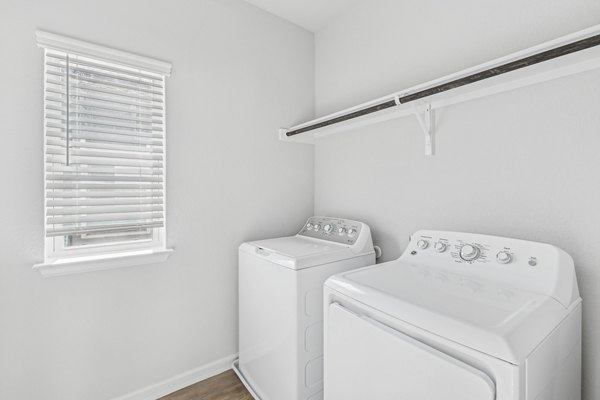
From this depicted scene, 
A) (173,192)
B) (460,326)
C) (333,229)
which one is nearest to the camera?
(460,326)

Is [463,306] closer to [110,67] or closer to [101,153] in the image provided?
[101,153]

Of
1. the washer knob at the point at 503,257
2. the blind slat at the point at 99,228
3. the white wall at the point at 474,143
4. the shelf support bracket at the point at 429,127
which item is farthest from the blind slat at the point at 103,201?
the washer knob at the point at 503,257

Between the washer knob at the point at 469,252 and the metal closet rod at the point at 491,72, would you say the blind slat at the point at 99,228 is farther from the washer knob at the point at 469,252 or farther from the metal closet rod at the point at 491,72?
the washer knob at the point at 469,252

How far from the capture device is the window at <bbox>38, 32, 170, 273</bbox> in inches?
52.9

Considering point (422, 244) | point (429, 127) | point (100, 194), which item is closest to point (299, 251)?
point (422, 244)

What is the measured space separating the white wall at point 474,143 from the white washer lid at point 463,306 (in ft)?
1.21

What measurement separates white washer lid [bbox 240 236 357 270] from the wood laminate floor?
83 cm

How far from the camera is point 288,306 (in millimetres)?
1398

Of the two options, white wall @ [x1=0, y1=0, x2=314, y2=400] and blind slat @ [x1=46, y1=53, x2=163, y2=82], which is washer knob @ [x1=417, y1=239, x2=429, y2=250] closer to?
white wall @ [x1=0, y1=0, x2=314, y2=400]

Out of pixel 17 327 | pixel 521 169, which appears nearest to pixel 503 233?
pixel 521 169

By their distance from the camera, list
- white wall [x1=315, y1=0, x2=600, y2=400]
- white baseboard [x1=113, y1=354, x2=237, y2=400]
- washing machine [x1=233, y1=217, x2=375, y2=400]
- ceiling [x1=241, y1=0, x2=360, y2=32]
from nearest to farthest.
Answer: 1. white wall [x1=315, y1=0, x2=600, y2=400]
2. washing machine [x1=233, y1=217, x2=375, y2=400]
3. white baseboard [x1=113, y1=354, x2=237, y2=400]
4. ceiling [x1=241, y1=0, x2=360, y2=32]

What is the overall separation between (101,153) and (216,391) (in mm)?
1511

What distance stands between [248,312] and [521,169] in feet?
5.29

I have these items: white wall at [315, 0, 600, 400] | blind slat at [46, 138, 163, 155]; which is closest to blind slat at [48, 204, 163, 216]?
blind slat at [46, 138, 163, 155]
